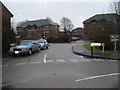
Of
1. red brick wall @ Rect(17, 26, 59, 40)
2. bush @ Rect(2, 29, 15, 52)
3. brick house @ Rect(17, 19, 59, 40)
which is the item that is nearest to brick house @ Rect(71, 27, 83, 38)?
brick house @ Rect(17, 19, 59, 40)

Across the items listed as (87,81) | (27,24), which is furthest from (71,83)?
(27,24)

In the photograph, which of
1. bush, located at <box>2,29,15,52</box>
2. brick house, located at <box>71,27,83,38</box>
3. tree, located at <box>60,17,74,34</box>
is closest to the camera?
bush, located at <box>2,29,15,52</box>

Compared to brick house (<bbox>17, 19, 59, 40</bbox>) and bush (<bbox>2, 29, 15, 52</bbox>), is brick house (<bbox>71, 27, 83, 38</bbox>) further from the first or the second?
bush (<bbox>2, 29, 15, 52</bbox>)

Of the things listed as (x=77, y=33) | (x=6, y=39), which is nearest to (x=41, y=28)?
(x=77, y=33)

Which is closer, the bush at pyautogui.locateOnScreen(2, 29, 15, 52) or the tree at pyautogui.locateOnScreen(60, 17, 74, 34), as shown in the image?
the bush at pyautogui.locateOnScreen(2, 29, 15, 52)

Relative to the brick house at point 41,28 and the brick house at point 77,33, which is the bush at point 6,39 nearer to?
the brick house at point 41,28

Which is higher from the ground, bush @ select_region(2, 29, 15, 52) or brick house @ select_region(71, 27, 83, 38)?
brick house @ select_region(71, 27, 83, 38)

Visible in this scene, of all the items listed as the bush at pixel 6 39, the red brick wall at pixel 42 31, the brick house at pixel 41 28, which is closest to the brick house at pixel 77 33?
the brick house at pixel 41 28

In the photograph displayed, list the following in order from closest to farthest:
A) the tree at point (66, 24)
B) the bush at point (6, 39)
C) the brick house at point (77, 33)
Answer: the bush at point (6, 39) → the tree at point (66, 24) → the brick house at point (77, 33)

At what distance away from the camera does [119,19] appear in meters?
27.9

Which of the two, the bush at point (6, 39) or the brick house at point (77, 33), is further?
the brick house at point (77, 33)

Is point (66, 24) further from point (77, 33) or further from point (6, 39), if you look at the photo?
point (6, 39)

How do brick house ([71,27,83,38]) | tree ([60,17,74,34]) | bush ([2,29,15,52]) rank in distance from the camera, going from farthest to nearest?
brick house ([71,27,83,38])
tree ([60,17,74,34])
bush ([2,29,15,52])

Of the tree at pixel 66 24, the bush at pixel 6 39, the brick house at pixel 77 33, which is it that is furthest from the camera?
the brick house at pixel 77 33
